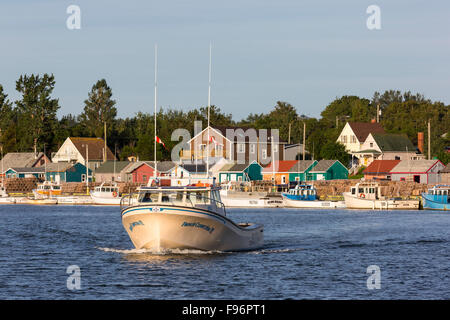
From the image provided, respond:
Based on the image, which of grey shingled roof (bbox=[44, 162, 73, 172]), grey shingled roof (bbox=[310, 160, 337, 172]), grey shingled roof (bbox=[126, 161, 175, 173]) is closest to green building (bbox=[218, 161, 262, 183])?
grey shingled roof (bbox=[310, 160, 337, 172])

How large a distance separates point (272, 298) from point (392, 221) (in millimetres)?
42214

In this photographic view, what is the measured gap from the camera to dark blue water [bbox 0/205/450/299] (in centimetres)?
2838

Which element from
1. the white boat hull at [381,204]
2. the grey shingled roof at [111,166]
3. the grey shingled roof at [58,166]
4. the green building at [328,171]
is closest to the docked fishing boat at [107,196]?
the grey shingled roof at [111,166]

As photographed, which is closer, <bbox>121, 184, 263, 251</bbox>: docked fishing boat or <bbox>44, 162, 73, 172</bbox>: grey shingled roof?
<bbox>121, 184, 263, 251</bbox>: docked fishing boat

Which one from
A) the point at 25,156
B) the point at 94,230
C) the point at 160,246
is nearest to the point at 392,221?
the point at 94,230

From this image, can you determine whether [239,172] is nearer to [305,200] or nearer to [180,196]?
[305,200]

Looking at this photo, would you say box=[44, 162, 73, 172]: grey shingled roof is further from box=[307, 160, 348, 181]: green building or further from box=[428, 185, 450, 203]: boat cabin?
box=[428, 185, 450, 203]: boat cabin

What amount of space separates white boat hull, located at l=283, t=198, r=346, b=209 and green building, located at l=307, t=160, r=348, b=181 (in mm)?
22795

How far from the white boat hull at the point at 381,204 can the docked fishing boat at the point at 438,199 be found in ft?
4.74

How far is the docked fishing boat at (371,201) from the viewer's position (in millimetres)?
87750

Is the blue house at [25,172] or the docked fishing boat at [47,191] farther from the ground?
the blue house at [25,172]

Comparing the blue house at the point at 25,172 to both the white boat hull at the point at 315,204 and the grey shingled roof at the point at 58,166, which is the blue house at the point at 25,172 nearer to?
the grey shingled roof at the point at 58,166

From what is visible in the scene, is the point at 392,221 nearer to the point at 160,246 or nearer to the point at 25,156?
the point at 160,246

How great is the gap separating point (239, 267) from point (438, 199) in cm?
5636
